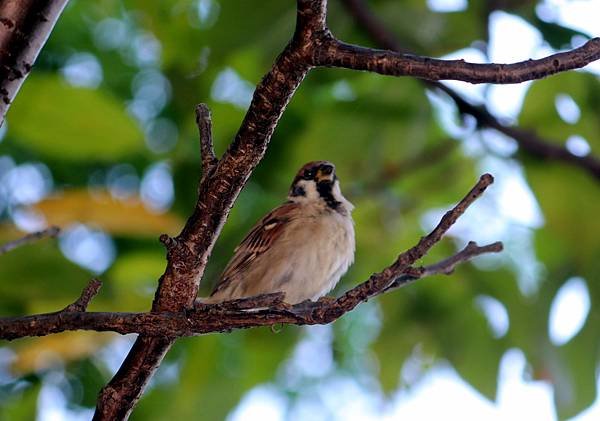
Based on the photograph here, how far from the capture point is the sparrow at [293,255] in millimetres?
3922

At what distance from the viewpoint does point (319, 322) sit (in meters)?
2.00

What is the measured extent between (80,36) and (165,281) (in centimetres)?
362

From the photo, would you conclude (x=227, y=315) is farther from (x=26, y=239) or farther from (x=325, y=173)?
(x=325, y=173)

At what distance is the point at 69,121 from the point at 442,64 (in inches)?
91.9

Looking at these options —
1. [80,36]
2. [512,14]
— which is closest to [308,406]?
[80,36]

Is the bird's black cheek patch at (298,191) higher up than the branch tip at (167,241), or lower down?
higher up

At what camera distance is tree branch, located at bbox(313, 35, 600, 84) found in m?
1.78

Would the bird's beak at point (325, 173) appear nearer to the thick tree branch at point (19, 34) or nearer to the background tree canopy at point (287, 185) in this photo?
the background tree canopy at point (287, 185)

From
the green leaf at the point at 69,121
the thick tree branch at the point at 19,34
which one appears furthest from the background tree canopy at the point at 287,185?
the thick tree branch at the point at 19,34

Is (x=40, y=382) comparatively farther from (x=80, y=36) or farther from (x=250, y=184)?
(x=80, y=36)

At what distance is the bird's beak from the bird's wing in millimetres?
204

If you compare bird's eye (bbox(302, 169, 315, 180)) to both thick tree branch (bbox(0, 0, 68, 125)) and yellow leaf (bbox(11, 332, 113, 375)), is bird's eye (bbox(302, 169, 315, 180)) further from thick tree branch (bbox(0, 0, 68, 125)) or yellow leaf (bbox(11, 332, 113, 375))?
thick tree branch (bbox(0, 0, 68, 125))

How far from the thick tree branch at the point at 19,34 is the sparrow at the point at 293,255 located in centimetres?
193

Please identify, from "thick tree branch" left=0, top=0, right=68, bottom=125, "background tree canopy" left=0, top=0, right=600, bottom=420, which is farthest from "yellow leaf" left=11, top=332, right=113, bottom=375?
"thick tree branch" left=0, top=0, right=68, bottom=125
